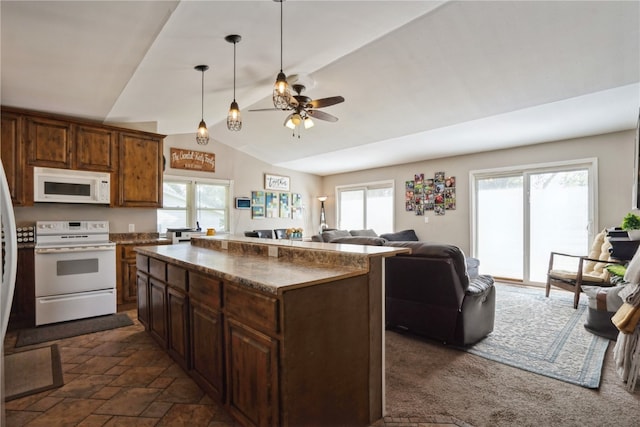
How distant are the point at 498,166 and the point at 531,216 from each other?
3.36 ft

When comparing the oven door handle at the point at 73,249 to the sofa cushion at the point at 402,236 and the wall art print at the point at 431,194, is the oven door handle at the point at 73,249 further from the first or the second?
the wall art print at the point at 431,194

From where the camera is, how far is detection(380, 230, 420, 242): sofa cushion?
6.38 m

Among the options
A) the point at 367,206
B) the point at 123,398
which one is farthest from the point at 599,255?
the point at 123,398

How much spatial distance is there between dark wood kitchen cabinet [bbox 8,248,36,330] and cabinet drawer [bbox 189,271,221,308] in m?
2.67

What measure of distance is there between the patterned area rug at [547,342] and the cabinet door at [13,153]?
4.92 meters

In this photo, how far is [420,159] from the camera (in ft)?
21.9

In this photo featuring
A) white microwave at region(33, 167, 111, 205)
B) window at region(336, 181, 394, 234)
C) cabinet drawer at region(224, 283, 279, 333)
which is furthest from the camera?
window at region(336, 181, 394, 234)

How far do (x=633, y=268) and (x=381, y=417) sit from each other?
213 centimetres

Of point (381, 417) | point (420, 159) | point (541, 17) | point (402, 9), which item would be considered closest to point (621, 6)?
point (541, 17)

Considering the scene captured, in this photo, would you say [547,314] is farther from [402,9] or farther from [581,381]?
[402,9]

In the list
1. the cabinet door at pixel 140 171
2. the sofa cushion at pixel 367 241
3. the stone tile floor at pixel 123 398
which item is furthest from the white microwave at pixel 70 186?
the sofa cushion at pixel 367 241

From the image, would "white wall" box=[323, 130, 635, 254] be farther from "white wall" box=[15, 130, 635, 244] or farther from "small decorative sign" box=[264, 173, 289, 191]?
"small decorative sign" box=[264, 173, 289, 191]

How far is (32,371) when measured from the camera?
2.48 metres

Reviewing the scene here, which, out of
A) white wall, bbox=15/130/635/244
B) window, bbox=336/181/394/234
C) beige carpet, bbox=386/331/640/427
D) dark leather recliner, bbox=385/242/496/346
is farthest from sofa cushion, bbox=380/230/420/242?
beige carpet, bbox=386/331/640/427
